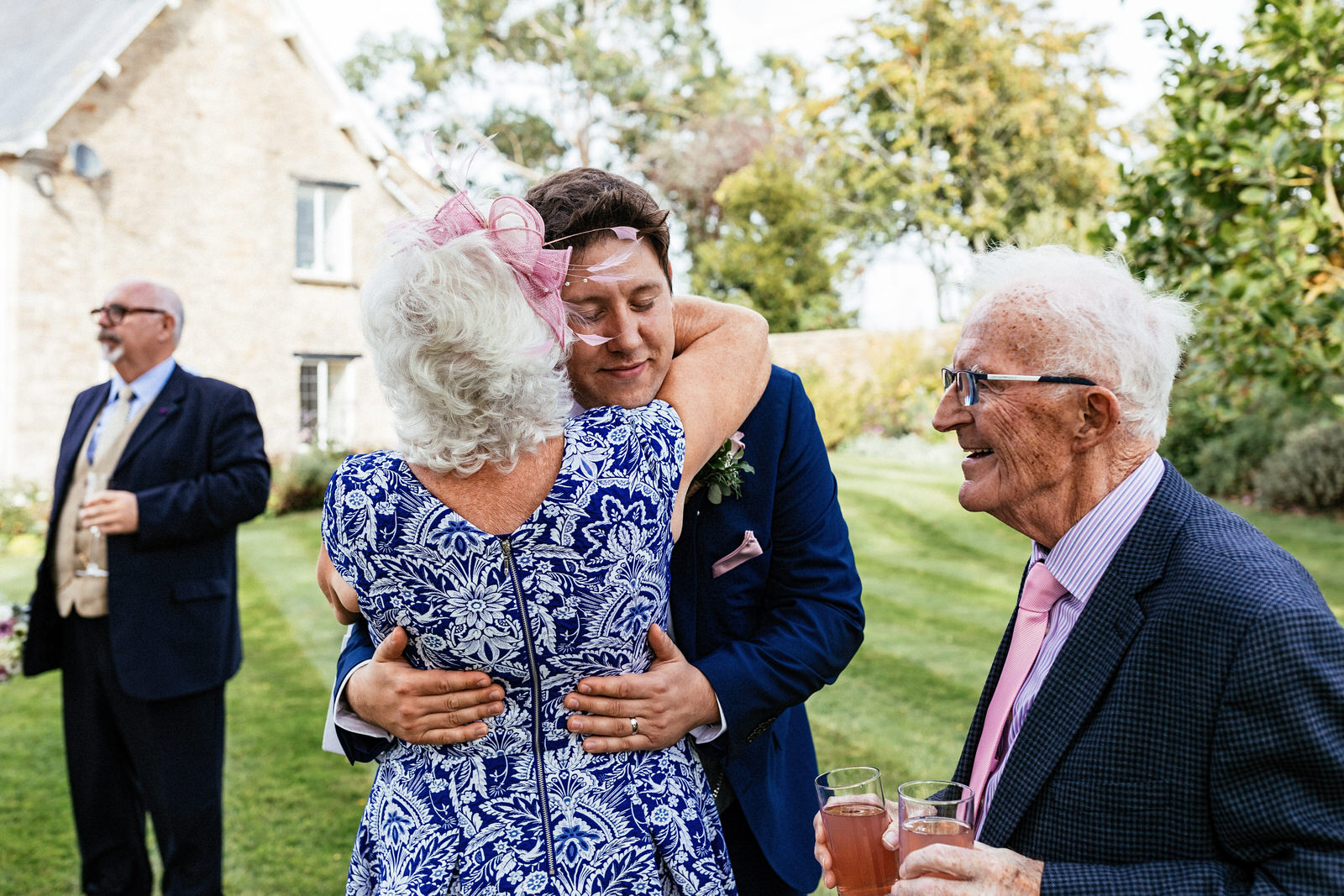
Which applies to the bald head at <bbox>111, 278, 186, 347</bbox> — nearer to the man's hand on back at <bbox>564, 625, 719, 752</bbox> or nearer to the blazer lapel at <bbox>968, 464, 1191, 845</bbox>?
the man's hand on back at <bbox>564, 625, 719, 752</bbox>

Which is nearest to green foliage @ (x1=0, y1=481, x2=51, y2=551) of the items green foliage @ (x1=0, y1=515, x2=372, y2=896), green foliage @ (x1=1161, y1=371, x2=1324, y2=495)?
green foliage @ (x1=0, y1=515, x2=372, y2=896)

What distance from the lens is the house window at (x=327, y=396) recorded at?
1742 centimetres

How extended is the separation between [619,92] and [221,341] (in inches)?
695

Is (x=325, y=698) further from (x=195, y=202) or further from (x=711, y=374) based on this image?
(x=195, y=202)

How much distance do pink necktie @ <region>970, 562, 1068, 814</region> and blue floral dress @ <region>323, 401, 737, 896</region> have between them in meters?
0.52

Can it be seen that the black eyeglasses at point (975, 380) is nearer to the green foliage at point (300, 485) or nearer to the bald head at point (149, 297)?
the bald head at point (149, 297)

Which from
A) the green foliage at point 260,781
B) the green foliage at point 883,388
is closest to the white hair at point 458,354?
the green foliage at point 260,781

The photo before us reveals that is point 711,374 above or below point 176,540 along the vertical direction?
above

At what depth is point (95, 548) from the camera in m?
4.18

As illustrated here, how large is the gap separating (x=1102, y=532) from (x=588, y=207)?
110 centimetres

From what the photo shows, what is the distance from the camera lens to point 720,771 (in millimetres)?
2148

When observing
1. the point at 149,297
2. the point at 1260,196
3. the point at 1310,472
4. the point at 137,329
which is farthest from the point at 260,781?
the point at 1310,472

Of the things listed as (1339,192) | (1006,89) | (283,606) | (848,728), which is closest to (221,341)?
(283,606)

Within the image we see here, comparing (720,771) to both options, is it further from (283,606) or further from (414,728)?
(283,606)
